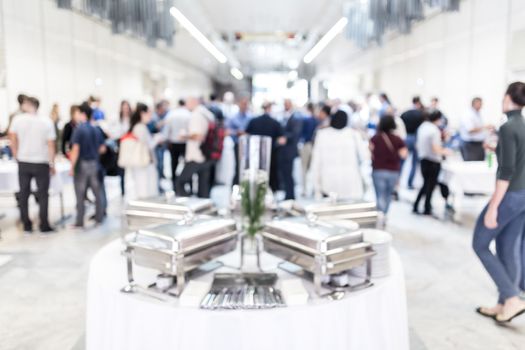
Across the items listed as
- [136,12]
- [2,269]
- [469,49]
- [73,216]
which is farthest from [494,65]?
[2,269]

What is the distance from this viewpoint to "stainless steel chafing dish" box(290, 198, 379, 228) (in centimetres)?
216

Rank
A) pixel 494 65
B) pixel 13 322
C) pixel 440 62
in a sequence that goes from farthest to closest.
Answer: pixel 440 62 < pixel 494 65 < pixel 13 322

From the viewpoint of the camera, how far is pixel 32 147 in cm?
468

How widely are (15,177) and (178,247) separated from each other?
160 inches

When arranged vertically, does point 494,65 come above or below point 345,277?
above

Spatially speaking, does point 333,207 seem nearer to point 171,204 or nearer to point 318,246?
point 318,246

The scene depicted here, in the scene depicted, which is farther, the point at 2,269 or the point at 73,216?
the point at 73,216

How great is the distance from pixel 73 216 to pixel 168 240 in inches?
185

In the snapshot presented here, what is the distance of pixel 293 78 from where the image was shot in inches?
1266

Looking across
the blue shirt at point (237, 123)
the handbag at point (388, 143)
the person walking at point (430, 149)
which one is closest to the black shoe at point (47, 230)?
the blue shirt at point (237, 123)

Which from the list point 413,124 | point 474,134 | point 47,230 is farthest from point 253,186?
point 413,124

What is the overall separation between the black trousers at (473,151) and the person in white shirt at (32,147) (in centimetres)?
532

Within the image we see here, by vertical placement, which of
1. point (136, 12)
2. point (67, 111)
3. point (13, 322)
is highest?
point (136, 12)

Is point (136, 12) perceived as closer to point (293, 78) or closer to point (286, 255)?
point (286, 255)
